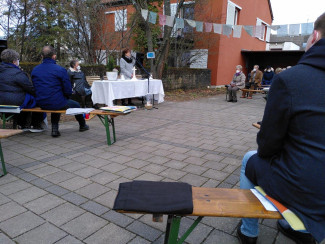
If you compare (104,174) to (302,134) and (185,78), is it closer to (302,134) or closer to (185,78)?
(302,134)

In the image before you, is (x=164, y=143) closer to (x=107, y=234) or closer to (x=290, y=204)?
(x=107, y=234)

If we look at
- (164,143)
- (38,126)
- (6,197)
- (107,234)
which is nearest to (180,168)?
(164,143)

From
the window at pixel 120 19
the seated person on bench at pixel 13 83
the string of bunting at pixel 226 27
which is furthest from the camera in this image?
the window at pixel 120 19

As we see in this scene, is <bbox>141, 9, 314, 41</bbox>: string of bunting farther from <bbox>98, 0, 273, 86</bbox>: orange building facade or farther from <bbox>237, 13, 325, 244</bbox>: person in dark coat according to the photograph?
<bbox>237, 13, 325, 244</bbox>: person in dark coat

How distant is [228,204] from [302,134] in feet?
1.91

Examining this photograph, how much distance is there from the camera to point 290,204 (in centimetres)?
140

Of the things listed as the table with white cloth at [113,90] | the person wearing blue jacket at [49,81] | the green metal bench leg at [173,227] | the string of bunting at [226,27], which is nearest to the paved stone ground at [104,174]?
the green metal bench leg at [173,227]

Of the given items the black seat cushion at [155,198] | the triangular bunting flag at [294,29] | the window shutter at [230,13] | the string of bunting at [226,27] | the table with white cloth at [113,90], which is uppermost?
the window shutter at [230,13]

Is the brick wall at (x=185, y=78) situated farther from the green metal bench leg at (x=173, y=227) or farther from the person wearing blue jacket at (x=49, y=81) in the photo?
the green metal bench leg at (x=173, y=227)

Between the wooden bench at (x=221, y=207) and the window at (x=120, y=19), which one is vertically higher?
the window at (x=120, y=19)

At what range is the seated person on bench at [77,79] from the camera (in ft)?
22.5

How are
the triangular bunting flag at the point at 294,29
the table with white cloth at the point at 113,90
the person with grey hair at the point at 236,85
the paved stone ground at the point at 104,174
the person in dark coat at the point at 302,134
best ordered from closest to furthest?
the person in dark coat at the point at 302,134 → the paved stone ground at the point at 104,174 → the table with white cloth at the point at 113,90 → the person with grey hair at the point at 236,85 → the triangular bunting flag at the point at 294,29

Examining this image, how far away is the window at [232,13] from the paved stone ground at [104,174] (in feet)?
39.2

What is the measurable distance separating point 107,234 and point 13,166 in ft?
6.87
